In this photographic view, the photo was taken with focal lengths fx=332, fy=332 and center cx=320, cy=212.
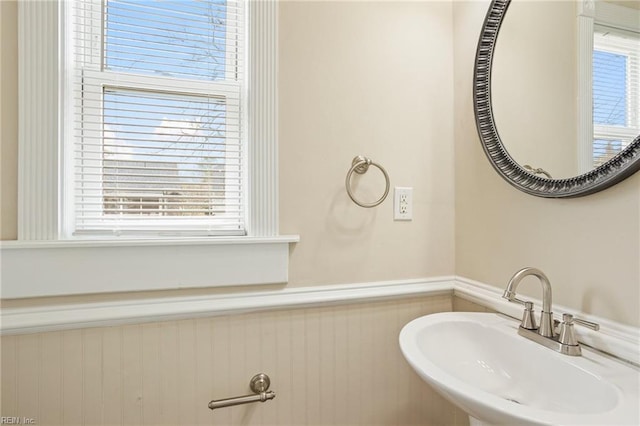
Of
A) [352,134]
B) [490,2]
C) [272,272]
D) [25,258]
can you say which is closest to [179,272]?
[272,272]

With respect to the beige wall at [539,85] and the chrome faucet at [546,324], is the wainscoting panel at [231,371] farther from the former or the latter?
the beige wall at [539,85]

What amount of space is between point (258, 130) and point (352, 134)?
0.32 meters

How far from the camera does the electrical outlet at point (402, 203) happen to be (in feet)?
3.92

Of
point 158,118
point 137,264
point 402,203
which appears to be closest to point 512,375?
point 402,203

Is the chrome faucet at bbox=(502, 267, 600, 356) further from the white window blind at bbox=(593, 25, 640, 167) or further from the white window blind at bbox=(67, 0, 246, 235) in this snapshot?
the white window blind at bbox=(67, 0, 246, 235)

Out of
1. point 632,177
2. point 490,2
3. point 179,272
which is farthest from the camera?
point 490,2

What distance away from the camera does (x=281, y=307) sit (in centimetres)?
108

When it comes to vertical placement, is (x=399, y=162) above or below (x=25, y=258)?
above

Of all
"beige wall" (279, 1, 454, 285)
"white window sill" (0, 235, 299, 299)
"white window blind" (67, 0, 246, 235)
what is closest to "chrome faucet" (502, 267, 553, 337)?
"beige wall" (279, 1, 454, 285)

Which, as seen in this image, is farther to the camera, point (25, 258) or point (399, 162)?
point (399, 162)

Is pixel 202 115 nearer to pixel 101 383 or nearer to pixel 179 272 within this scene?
pixel 179 272

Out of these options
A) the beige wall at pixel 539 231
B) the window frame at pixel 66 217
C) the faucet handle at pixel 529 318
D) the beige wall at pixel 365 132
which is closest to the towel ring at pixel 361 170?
the beige wall at pixel 365 132

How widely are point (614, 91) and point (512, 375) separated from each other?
0.75 metres

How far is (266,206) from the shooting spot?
1.06 meters
